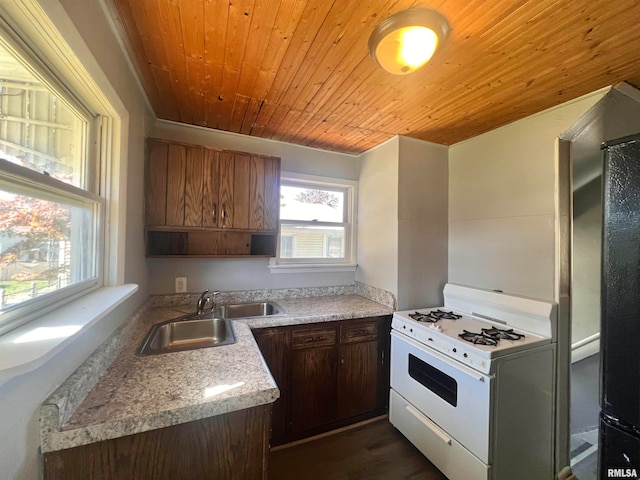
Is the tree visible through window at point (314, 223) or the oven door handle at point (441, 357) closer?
the oven door handle at point (441, 357)

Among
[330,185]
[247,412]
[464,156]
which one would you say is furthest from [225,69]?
[464,156]

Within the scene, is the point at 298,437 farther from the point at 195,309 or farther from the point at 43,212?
the point at 43,212

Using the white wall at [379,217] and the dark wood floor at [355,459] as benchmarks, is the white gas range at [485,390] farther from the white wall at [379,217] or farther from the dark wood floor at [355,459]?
the white wall at [379,217]

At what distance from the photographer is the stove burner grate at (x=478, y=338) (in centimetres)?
152

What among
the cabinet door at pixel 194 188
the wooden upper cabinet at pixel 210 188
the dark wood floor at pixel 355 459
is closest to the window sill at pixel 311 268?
the wooden upper cabinet at pixel 210 188

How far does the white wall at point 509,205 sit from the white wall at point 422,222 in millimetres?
94

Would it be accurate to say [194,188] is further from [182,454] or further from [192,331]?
[182,454]

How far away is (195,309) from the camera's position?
2.10 metres

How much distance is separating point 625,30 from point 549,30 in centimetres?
32

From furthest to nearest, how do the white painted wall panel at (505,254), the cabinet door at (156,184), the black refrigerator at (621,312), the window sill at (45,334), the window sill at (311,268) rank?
1. the window sill at (311,268)
2. the cabinet door at (156,184)
3. the white painted wall panel at (505,254)
4. the black refrigerator at (621,312)
5. the window sill at (45,334)

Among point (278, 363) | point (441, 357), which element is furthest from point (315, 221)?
point (441, 357)

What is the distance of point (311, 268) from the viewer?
2.59 m

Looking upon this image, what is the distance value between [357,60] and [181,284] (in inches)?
81.3

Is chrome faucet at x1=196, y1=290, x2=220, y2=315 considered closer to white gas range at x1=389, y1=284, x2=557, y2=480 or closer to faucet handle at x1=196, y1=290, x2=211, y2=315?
faucet handle at x1=196, y1=290, x2=211, y2=315
